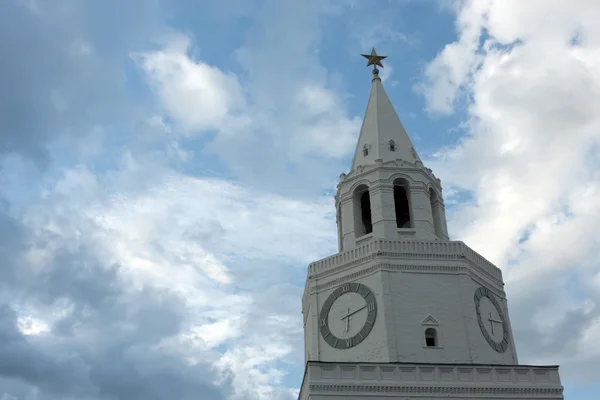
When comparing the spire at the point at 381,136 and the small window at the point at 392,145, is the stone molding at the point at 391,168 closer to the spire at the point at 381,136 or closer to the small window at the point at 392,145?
the spire at the point at 381,136

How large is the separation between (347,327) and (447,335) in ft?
14.5

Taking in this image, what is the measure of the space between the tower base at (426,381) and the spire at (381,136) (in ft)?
39.5

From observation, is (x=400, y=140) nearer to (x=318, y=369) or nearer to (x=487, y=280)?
(x=487, y=280)

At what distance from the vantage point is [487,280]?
3378 centimetres

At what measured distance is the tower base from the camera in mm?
28094

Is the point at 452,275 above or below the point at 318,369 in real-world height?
above

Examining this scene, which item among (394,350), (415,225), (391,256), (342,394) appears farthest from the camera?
(415,225)

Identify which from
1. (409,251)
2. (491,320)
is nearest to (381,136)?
(409,251)

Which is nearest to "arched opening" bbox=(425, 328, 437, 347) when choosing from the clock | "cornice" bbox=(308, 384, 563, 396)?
the clock

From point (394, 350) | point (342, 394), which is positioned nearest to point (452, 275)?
point (394, 350)

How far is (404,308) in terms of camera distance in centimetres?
3111

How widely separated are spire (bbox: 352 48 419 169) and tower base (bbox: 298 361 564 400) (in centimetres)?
1203

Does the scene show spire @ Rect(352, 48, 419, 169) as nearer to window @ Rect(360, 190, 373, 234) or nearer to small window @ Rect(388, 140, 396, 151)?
small window @ Rect(388, 140, 396, 151)

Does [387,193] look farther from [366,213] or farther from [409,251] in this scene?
[409,251]
